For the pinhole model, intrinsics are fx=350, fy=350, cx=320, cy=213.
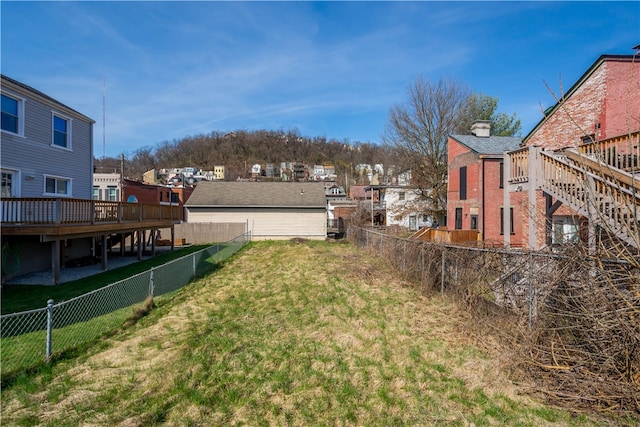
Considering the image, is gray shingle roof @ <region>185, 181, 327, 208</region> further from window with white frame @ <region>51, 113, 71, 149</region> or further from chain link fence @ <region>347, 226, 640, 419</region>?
chain link fence @ <region>347, 226, 640, 419</region>

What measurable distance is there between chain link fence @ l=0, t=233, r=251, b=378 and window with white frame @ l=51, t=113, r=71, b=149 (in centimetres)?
911

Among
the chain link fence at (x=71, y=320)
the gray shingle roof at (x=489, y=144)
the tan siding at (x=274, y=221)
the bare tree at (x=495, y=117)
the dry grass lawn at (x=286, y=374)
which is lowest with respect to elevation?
the dry grass lawn at (x=286, y=374)

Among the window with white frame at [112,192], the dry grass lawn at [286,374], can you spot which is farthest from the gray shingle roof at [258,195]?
the dry grass lawn at [286,374]

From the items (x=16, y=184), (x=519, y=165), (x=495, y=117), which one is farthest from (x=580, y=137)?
(x=495, y=117)


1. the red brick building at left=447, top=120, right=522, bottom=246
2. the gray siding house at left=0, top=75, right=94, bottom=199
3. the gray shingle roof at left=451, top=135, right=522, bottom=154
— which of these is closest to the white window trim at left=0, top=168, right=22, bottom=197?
the gray siding house at left=0, top=75, right=94, bottom=199

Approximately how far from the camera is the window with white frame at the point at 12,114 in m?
12.2

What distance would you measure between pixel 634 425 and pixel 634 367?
0.62 metres

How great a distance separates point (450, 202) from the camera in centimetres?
2427

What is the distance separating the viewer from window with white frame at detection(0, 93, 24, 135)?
12.2m

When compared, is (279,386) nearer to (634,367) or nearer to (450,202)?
(634,367)

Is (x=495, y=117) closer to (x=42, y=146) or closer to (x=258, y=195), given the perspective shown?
(x=258, y=195)

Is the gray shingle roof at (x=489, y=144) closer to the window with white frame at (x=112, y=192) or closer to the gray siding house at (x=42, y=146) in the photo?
the gray siding house at (x=42, y=146)

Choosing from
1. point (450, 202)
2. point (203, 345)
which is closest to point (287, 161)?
point (450, 202)

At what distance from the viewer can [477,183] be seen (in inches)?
805
